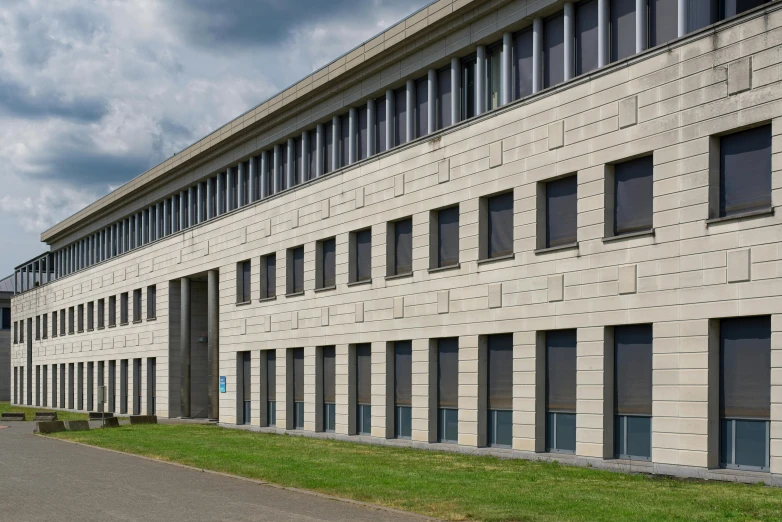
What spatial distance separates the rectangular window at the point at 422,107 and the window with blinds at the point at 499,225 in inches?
191

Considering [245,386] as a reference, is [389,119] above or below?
above

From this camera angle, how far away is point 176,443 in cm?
3450

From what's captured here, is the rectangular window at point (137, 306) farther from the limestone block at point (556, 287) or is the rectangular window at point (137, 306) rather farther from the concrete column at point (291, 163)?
the limestone block at point (556, 287)

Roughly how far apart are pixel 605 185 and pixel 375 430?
13.7 meters

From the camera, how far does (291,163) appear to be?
42594 mm

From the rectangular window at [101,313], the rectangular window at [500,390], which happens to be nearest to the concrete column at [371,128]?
the rectangular window at [500,390]

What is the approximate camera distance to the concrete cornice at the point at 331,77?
31266 mm

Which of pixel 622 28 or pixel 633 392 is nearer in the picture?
pixel 633 392

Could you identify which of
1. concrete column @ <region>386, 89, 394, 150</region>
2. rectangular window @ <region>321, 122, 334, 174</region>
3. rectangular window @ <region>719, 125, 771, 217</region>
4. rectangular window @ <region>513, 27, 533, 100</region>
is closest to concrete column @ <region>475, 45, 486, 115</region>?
rectangular window @ <region>513, 27, 533, 100</region>

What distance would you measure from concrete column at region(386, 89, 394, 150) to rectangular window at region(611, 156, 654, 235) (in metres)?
11.4

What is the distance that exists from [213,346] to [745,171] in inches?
1324

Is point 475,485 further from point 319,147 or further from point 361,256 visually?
point 319,147

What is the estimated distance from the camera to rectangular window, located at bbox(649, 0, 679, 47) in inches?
949

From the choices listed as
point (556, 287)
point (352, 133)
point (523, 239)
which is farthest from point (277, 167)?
point (556, 287)
